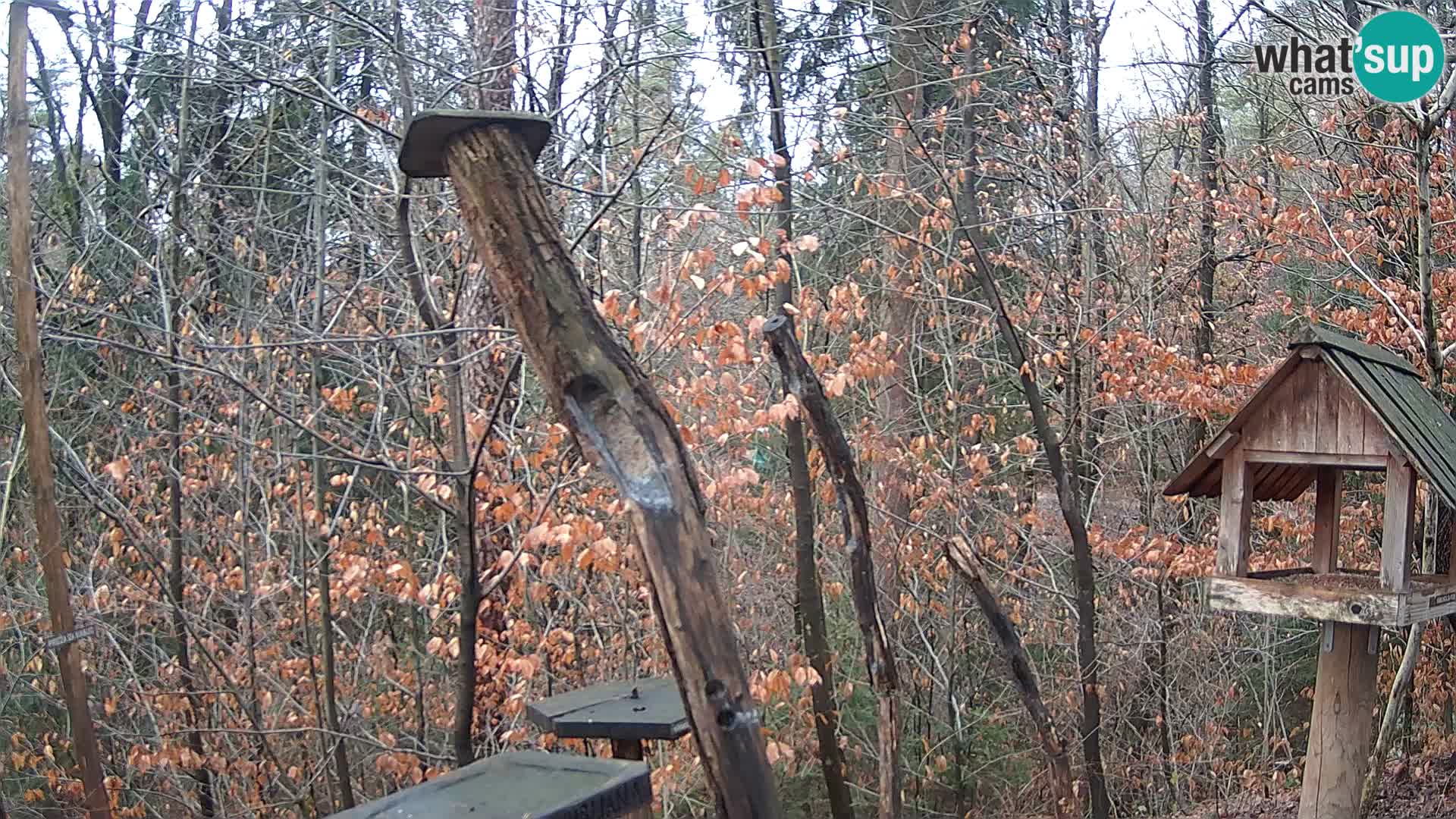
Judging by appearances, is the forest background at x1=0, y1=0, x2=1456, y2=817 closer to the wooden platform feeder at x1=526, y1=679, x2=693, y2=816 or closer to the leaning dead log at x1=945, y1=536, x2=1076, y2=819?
the leaning dead log at x1=945, y1=536, x2=1076, y2=819

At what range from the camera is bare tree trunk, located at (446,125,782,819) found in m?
2.42

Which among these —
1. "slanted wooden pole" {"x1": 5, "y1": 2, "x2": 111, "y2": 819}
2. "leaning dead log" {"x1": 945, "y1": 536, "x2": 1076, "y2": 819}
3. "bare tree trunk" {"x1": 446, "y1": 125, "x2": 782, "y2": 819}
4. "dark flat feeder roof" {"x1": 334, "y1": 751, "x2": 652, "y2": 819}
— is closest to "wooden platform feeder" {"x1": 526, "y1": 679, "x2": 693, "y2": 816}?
"dark flat feeder roof" {"x1": 334, "y1": 751, "x2": 652, "y2": 819}

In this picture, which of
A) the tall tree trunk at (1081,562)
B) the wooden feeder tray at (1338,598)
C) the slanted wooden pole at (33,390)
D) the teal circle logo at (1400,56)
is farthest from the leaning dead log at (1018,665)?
the slanted wooden pole at (33,390)

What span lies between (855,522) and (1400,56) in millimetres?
4246

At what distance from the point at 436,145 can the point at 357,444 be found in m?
4.05

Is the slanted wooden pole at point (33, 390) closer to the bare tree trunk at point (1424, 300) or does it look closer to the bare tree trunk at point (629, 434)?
the bare tree trunk at point (629, 434)

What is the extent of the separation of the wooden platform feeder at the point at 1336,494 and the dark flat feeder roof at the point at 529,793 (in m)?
2.50

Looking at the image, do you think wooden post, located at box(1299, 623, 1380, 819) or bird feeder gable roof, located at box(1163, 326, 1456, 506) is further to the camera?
wooden post, located at box(1299, 623, 1380, 819)

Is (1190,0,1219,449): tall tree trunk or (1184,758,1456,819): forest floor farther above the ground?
(1190,0,1219,449): tall tree trunk

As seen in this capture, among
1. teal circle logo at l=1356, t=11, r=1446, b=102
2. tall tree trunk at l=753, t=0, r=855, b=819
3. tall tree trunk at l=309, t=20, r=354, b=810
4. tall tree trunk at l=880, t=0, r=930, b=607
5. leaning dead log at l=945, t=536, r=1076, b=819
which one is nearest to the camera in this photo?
leaning dead log at l=945, t=536, r=1076, b=819

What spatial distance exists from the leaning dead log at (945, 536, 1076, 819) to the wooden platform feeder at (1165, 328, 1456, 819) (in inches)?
45.2

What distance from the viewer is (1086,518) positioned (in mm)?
8320

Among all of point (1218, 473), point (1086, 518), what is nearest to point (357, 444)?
point (1218, 473)

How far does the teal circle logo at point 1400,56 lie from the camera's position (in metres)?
5.99
